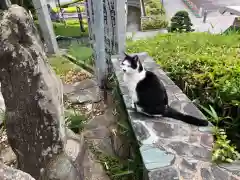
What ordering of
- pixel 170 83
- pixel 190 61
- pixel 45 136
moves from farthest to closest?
pixel 190 61 → pixel 170 83 → pixel 45 136

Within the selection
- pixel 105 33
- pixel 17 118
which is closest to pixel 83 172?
pixel 17 118

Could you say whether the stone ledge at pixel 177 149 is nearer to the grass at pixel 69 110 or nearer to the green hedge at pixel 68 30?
the grass at pixel 69 110

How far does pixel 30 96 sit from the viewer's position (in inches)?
100

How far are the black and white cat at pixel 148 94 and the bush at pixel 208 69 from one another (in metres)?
0.73

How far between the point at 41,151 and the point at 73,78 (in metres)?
3.71

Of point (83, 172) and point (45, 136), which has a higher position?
point (45, 136)

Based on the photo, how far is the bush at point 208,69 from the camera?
3.41m

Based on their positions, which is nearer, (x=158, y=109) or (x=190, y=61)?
(x=158, y=109)

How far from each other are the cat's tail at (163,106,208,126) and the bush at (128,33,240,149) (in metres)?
0.56

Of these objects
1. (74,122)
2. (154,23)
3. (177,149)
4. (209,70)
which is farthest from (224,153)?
(154,23)

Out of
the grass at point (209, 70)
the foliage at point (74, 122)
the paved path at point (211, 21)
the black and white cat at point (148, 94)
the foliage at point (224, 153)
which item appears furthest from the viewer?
the paved path at point (211, 21)

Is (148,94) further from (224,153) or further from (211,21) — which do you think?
(211,21)

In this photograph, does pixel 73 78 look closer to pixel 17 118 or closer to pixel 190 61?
pixel 190 61

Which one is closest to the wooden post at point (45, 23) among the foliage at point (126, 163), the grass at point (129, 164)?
the foliage at point (126, 163)
